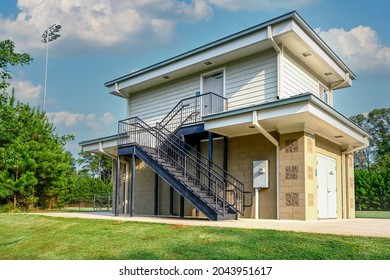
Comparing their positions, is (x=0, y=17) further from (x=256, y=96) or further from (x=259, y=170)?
(x=259, y=170)

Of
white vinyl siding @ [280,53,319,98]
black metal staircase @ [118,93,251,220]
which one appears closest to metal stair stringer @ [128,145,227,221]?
black metal staircase @ [118,93,251,220]

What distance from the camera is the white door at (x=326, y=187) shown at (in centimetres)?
1194

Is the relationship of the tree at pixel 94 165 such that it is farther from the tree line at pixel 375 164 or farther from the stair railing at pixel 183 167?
the stair railing at pixel 183 167

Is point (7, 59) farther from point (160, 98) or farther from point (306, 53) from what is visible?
point (306, 53)

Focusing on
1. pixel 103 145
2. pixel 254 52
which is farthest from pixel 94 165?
pixel 254 52

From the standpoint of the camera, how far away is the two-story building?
1062 centimetres

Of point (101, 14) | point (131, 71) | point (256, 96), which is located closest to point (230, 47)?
point (256, 96)

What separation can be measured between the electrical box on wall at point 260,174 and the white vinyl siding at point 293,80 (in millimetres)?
2088

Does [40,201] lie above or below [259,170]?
below

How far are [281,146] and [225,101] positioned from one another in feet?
8.50

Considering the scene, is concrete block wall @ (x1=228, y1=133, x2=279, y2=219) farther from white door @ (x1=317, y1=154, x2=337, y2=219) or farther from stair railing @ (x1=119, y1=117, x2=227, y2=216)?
white door @ (x1=317, y1=154, x2=337, y2=219)

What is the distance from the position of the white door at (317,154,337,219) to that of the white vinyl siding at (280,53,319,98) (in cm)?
225

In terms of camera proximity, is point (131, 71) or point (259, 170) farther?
point (131, 71)

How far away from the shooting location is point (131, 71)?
1539cm
